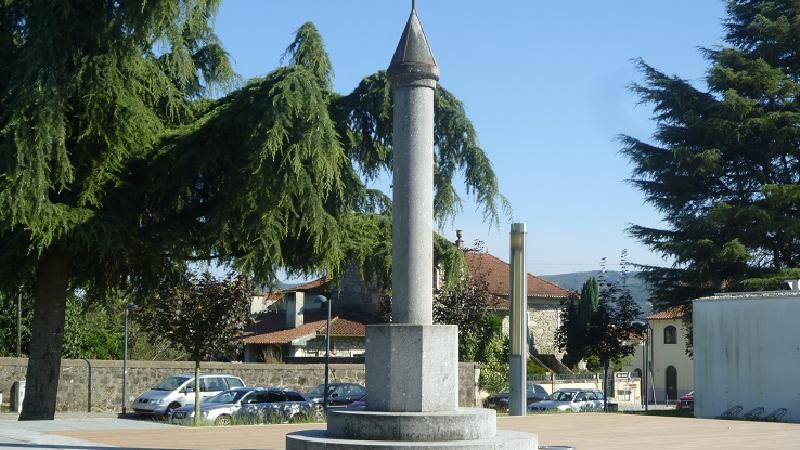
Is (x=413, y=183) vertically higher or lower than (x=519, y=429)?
higher

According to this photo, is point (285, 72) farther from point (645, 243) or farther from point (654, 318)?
point (654, 318)

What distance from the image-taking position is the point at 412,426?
12016 millimetres

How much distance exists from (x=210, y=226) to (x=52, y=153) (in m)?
3.16

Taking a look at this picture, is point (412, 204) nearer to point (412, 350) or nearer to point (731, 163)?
point (412, 350)

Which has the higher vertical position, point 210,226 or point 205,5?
point 205,5

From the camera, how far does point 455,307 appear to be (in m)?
44.5

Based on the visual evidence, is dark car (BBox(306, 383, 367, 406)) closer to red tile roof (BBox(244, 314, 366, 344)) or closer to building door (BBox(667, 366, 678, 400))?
red tile roof (BBox(244, 314, 366, 344))

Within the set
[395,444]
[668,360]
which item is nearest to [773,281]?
[395,444]

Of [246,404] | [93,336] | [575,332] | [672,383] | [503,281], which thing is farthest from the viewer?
[672,383]

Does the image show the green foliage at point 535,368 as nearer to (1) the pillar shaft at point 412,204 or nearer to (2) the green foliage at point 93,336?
(2) the green foliage at point 93,336

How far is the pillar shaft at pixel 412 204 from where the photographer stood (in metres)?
12.9

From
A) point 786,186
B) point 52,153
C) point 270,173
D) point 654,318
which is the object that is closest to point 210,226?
point 270,173

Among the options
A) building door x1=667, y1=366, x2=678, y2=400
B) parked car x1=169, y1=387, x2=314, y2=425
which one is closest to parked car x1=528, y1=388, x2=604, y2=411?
parked car x1=169, y1=387, x2=314, y2=425

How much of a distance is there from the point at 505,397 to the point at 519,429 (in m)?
22.7
